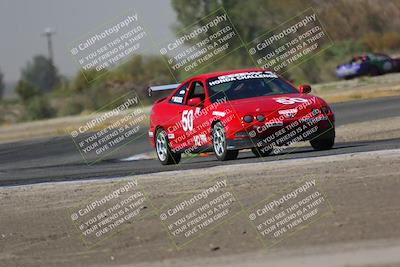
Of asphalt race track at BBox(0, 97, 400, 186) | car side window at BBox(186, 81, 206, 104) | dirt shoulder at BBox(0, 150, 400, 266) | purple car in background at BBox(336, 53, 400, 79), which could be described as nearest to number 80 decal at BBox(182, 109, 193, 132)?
car side window at BBox(186, 81, 206, 104)

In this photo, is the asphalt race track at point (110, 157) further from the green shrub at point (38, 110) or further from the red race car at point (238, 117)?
the green shrub at point (38, 110)

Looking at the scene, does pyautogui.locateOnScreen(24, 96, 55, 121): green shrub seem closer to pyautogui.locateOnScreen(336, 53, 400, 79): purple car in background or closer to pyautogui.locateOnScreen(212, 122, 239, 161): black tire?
pyautogui.locateOnScreen(336, 53, 400, 79): purple car in background

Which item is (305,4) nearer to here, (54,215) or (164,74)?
(164,74)

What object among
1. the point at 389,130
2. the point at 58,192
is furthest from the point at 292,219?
the point at 389,130

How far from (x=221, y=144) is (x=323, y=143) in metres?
1.62

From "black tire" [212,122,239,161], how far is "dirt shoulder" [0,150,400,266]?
142cm

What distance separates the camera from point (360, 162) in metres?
12.0

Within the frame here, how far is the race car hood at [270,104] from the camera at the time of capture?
14.6 meters

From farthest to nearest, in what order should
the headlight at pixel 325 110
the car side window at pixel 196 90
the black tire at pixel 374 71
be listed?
1. the black tire at pixel 374 71
2. the car side window at pixel 196 90
3. the headlight at pixel 325 110

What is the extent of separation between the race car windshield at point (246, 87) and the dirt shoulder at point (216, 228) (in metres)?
2.35

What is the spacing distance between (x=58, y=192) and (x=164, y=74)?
38046 mm

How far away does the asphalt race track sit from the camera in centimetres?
1484

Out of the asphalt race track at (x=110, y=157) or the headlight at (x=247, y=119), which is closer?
the headlight at (x=247, y=119)

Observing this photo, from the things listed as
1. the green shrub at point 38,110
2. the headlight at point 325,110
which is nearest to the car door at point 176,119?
the headlight at point 325,110
